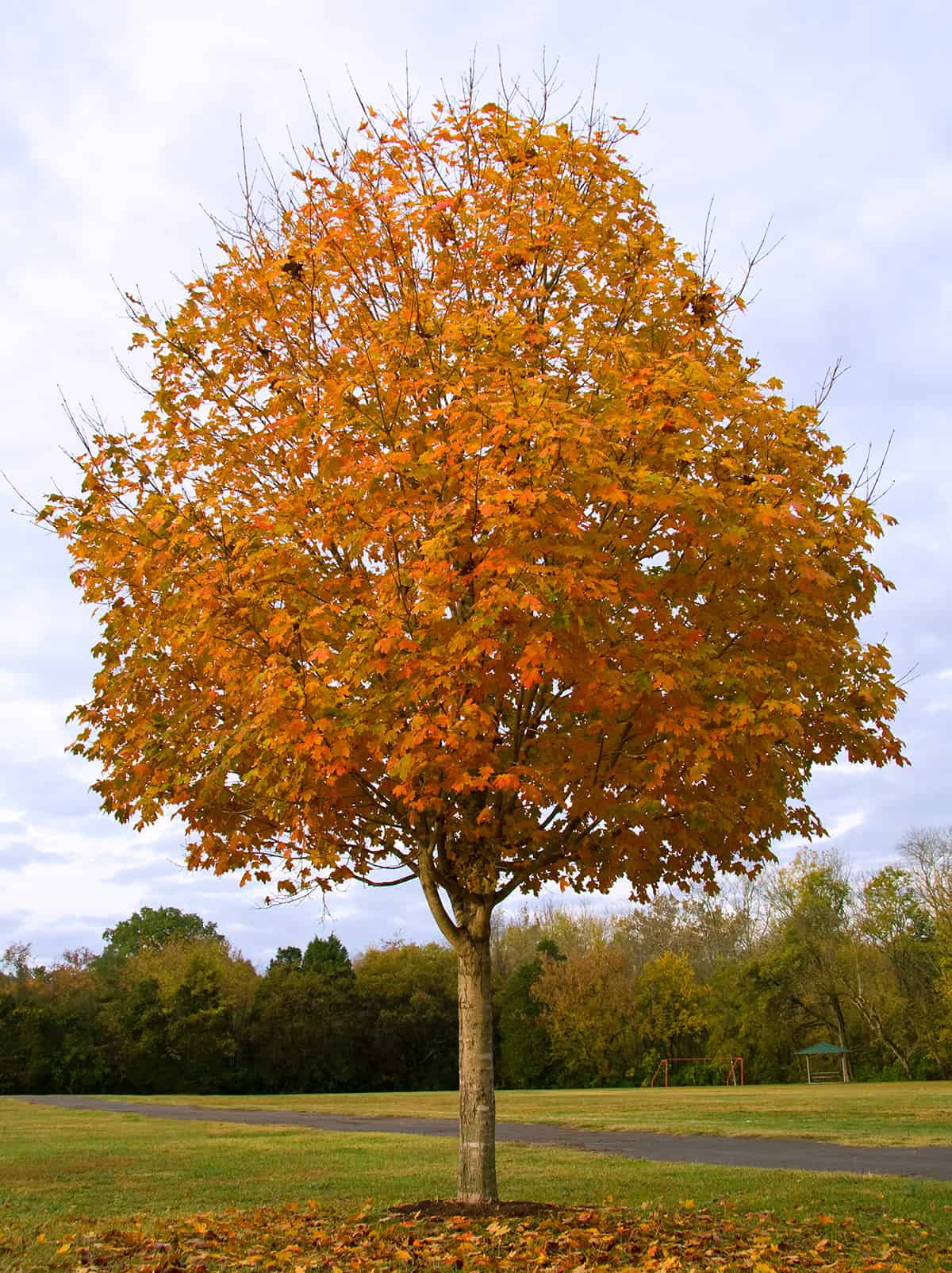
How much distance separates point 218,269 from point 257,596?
340 cm

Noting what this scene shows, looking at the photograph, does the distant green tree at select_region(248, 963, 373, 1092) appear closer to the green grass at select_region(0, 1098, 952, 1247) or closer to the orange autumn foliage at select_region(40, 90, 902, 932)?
the green grass at select_region(0, 1098, 952, 1247)

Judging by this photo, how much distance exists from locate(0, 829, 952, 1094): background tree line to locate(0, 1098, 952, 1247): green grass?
3195 cm

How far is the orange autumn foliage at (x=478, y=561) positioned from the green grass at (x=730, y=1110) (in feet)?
36.7

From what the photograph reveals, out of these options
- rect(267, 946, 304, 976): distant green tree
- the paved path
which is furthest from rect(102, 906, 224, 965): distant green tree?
the paved path

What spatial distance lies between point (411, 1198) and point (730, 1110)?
17338 mm

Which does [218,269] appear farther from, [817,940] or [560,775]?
[817,940]

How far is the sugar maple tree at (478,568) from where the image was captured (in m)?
6.52

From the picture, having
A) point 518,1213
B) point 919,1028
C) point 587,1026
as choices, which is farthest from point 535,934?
point 518,1213

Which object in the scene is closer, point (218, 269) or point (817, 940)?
point (218, 269)

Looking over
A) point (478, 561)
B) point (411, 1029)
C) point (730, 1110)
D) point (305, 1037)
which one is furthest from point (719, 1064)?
point (478, 561)

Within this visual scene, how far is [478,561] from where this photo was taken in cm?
679

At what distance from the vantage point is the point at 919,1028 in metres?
44.4

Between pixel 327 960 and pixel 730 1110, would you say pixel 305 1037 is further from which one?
pixel 730 1110

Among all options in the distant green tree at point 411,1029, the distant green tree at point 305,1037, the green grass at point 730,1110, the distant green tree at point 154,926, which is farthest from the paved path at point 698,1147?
the distant green tree at point 154,926
